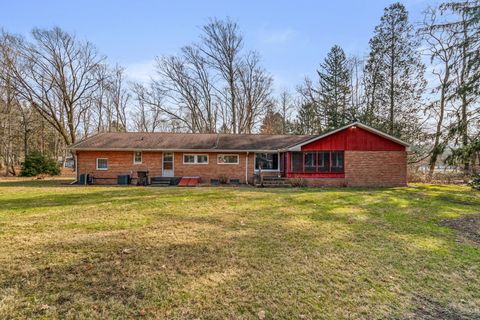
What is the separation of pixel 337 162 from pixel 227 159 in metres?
7.78

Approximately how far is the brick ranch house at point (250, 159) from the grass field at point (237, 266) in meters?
9.37

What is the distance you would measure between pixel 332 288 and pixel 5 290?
4183 mm

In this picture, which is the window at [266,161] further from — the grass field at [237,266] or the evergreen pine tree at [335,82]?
the evergreen pine tree at [335,82]

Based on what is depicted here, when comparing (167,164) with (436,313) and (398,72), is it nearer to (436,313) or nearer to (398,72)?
(436,313)

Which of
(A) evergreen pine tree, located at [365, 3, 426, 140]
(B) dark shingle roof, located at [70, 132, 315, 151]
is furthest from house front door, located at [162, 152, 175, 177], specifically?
(A) evergreen pine tree, located at [365, 3, 426, 140]

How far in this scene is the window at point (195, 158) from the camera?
18.4 meters

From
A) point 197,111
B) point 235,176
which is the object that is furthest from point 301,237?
point 197,111

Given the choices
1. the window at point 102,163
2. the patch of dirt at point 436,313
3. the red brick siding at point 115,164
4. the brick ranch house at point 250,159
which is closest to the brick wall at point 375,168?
the brick ranch house at point 250,159

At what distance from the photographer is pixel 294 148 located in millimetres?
16594

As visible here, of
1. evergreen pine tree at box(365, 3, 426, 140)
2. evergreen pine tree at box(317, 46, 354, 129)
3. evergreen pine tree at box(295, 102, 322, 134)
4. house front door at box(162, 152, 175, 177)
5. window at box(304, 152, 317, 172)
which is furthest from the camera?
Answer: evergreen pine tree at box(295, 102, 322, 134)

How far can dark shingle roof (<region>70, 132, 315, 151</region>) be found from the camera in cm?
1795

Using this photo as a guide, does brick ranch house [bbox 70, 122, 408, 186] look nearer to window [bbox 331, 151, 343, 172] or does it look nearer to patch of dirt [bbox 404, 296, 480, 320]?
window [bbox 331, 151, 343, 172]

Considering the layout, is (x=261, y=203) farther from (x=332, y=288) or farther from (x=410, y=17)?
(x=410, y=17)

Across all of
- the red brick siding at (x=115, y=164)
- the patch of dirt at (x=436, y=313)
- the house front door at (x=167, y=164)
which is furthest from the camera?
the house front door at (x=167, y=164)
